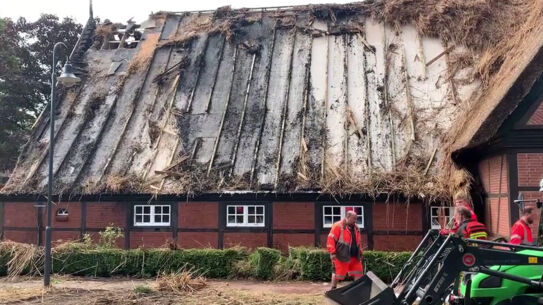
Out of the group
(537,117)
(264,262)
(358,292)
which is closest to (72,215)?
(264,262)

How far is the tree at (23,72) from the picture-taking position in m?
25.4

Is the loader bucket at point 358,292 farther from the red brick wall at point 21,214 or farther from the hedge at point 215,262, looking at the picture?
the red brick wall at point 21,214

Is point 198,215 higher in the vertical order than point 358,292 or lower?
higher

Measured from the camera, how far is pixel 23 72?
27.6 meters

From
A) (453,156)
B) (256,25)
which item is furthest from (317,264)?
(256,25)

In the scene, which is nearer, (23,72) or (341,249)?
(341,249)

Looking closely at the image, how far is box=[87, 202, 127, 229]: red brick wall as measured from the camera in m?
16.1

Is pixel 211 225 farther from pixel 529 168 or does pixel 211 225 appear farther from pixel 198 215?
pixel 529 168

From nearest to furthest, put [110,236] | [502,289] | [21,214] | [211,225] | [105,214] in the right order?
1. [502,289]
2. [110,236]
3. [211,225]
4. [105,214]
5. [21,214]

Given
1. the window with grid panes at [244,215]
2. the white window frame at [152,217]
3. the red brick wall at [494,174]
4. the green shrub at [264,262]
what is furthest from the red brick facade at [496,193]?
the white window frame at [152,217]

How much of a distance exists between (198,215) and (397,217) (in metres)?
5.90

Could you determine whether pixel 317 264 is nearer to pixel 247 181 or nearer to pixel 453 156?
pixel 247 181

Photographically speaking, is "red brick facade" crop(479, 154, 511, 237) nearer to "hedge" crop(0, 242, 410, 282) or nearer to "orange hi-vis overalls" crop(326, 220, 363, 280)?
"hedge" crop(0, 242, 410, 282)

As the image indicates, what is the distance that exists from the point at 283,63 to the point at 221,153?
5.03 metres
